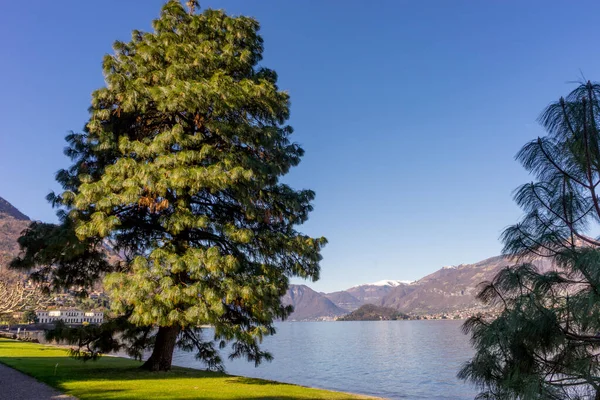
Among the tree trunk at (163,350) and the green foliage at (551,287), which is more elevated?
the green foliage at (551,287)

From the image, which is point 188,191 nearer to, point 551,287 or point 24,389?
point 24,389

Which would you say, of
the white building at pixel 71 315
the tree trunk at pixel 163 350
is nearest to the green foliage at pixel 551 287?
the tree trunk at pixel 163 350

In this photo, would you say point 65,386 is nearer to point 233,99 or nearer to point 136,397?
point 136,397

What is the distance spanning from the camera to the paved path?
10.4m

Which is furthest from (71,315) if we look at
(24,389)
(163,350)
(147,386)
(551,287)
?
(551,287)

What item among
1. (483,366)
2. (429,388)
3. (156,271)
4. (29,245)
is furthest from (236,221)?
(429,388)

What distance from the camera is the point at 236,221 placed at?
645 inches

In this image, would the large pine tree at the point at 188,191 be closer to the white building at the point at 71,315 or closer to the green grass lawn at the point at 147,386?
the green grass lawn at the point at 147,386

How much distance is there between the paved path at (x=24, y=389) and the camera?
10414 millimetres

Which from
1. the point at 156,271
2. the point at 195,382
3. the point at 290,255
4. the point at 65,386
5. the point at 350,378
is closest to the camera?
the point at 65,386

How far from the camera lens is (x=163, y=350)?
634 inches

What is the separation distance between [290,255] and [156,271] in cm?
488

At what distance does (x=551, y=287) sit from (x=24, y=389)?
498 inches

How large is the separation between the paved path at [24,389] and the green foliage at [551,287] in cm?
944
